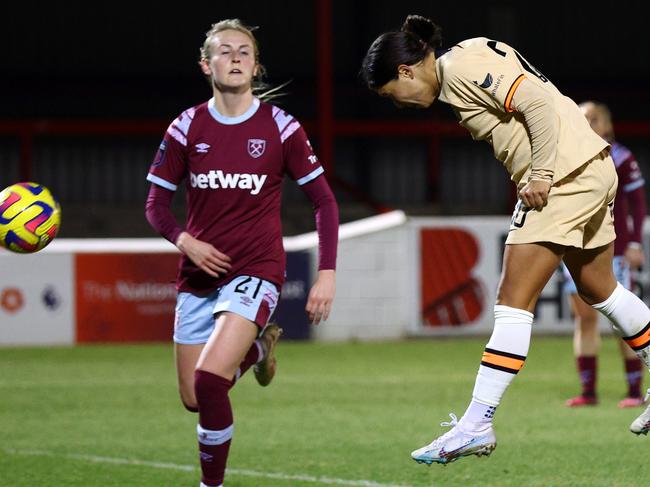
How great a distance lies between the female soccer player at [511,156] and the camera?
5188 millimetres

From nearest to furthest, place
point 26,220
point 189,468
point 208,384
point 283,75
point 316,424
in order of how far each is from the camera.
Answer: point 208,384
point 26,220
point 189,468
point 316,424
point 283,75

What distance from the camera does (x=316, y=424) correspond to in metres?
8.25

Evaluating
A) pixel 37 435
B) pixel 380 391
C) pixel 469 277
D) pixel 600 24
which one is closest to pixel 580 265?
pixel 37 435

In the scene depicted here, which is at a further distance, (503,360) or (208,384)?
(208,384)

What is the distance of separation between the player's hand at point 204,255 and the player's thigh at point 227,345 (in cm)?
20

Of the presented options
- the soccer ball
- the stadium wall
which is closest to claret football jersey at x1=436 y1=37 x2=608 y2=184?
the soccer ball

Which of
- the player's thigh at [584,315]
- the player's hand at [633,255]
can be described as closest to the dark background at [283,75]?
the player's thigh at [584,315]

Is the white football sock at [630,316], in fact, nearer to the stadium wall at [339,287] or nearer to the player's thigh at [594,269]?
the player's thigh at [594,269]

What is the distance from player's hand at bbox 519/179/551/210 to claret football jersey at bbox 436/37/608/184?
0.13m

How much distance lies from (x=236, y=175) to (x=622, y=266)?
3.88 m

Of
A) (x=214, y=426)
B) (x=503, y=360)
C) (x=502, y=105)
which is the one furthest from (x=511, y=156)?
(x=214, y=426)

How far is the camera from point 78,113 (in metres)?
25.4

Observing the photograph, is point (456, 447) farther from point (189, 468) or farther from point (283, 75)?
point (283, 75)

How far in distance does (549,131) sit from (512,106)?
0.18 meters
